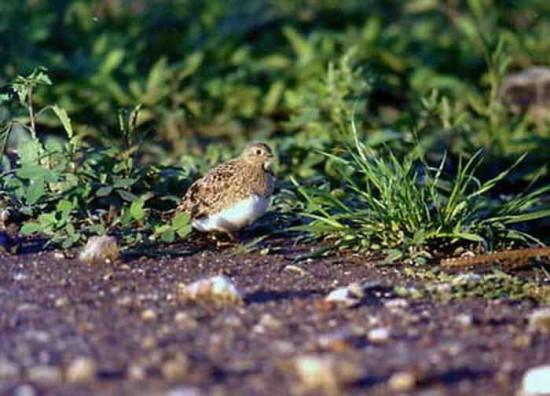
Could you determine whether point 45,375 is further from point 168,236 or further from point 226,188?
point 226,188

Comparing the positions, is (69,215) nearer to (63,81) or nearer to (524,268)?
(524,268)

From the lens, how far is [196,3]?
13273mm

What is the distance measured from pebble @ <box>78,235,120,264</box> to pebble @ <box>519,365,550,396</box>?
97.5 inches

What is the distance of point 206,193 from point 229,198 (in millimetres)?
134

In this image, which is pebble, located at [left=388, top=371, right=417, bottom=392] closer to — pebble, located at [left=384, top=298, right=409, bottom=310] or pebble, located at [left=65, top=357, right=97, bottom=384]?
pebble, located at [left=65, top=357, right=97, bottom=384]

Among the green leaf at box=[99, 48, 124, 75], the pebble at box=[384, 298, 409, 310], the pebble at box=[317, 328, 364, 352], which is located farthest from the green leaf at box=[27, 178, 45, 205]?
the green leaf at box=[99, 48, 124, 75]

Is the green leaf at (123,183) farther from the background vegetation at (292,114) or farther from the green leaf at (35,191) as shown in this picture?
the green leaf at (35,191)

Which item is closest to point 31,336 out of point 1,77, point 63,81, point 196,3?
point 1,77

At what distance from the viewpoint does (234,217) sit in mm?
6742

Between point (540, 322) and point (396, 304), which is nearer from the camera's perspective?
point (540, 322)

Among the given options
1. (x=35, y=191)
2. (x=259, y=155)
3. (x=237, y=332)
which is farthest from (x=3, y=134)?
(x=237, y=332)

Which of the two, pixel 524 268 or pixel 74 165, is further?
pixel 74 165

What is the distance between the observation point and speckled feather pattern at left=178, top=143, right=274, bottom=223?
6.82 metres

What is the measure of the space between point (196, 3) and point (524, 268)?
24.6 ft
